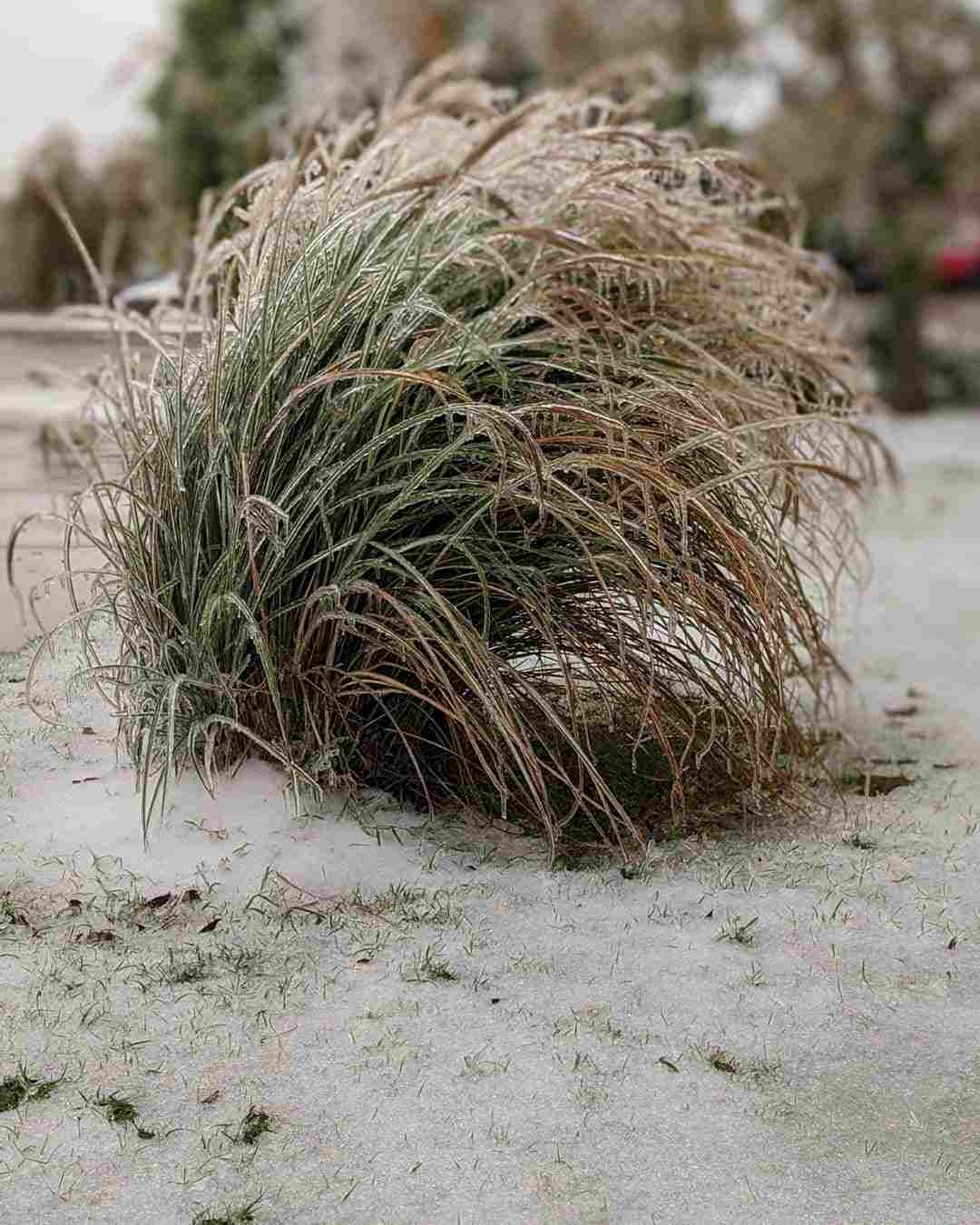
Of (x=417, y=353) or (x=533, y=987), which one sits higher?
(x=417, y=353)

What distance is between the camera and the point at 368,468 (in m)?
2.22

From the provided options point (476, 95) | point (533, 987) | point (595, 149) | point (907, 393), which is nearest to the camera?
point (533, 987)

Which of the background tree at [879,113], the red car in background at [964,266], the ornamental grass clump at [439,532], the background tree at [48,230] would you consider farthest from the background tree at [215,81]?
the ornamental grass clump at [439,532]

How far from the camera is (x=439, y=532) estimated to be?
231cm

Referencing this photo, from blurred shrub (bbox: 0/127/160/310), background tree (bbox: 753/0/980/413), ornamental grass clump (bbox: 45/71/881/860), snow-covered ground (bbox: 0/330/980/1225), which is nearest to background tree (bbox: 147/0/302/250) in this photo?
background tree (bbox: 753/0/980/413)

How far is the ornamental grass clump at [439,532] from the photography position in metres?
2.16

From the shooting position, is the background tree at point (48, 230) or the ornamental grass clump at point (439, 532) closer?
the ornamental grass clump at point (439, 532)

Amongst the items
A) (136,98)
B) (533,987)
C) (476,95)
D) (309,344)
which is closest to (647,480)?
(309,344)

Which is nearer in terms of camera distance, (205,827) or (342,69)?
(205,827)

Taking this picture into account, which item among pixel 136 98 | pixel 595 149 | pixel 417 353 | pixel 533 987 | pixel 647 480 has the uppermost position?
pixel 136 98

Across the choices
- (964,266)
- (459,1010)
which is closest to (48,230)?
(459,1010)

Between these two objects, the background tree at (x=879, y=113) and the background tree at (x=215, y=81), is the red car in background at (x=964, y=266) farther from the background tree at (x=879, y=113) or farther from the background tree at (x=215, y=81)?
the background tree at (x=215, y=81)

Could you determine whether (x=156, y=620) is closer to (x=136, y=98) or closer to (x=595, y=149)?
(x=595, y=149)

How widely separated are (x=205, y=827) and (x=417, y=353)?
759 mm
